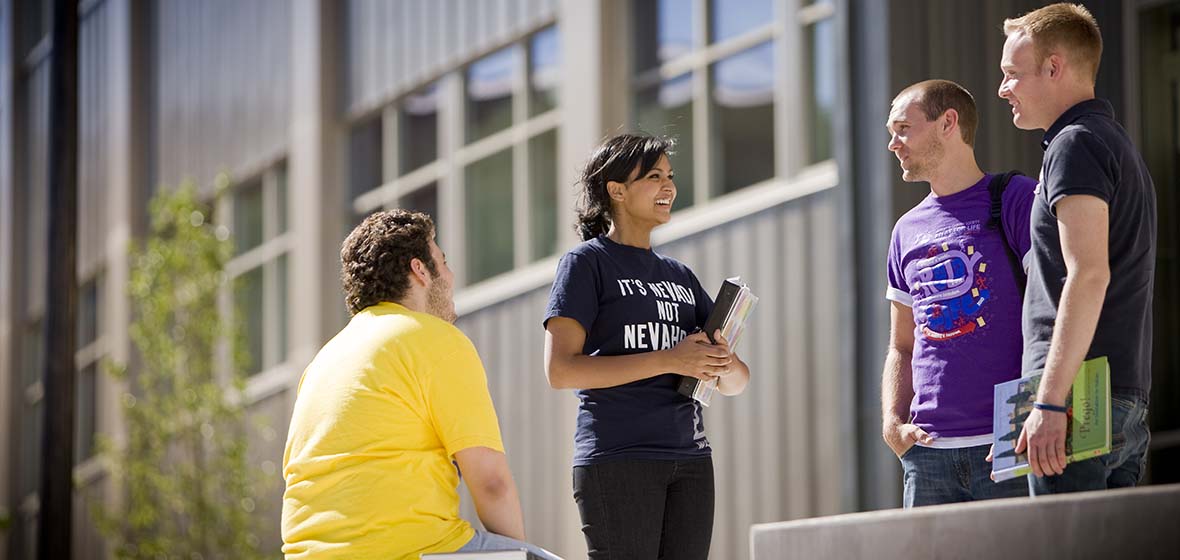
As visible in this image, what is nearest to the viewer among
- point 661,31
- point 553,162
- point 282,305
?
point 661,31

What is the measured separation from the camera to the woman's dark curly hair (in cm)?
397

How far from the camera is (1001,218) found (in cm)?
336

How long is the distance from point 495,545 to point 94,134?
1634 cm

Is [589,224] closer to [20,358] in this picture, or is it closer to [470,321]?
[470,321]

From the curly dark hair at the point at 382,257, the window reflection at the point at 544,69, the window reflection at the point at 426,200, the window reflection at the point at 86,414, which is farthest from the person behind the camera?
the window reflection at the point at 86,414

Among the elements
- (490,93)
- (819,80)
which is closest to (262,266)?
(490,93)

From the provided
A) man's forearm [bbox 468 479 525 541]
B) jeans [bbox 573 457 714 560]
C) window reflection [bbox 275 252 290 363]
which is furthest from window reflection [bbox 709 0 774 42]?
window reflection [bbox 275 252 290 363]

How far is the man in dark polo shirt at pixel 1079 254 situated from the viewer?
289cm

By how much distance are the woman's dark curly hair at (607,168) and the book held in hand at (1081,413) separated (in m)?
1.34

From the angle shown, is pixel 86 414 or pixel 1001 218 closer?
pixel 1001 218

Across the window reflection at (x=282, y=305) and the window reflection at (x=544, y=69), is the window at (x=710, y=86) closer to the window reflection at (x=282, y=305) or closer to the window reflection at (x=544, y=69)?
the window reflection at (x=544, y=69)

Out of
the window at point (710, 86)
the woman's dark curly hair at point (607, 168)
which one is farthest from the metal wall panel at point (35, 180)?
the woman's dark curly hair at point (607, 168)

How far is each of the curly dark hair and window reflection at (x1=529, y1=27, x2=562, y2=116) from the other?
673cm

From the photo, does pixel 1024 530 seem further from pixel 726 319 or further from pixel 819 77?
pixel 819 77
